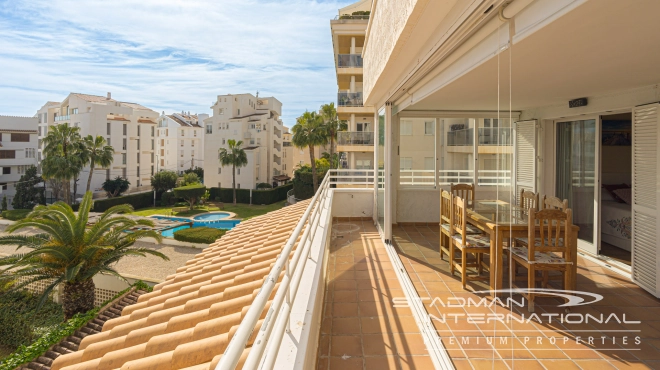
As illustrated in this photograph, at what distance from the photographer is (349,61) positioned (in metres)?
21.6

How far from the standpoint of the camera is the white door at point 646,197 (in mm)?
4136

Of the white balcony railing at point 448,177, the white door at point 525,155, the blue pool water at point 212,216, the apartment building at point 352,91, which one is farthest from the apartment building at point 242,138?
the white door at point 525,155

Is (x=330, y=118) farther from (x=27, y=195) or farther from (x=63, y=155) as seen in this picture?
(x=27, y=195)

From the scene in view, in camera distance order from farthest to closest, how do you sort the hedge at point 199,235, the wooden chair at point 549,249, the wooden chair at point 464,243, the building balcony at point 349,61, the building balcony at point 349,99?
1. the building balcony at point 349,99
2. the building balcony at point 349,61
3. the hedge at point 199,235
4. the wooden chair at point 464,243
5. the wooden chair at point 549,249

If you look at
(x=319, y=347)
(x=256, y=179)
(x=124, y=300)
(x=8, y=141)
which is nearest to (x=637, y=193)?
(x=319, y=347)

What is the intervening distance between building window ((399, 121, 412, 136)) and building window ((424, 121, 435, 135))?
350 mm

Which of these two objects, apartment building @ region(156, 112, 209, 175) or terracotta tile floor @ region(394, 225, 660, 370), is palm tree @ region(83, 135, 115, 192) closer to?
apartment building @ region(156, 112, 209, 175)

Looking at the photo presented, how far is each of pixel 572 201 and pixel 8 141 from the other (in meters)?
53.9

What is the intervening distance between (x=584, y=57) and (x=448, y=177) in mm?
5688

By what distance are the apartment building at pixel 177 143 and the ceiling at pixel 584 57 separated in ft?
199

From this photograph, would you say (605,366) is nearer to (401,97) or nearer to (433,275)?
(433,275)

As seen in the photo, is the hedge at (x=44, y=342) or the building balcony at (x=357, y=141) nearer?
the hedge at (x=44, y=342)

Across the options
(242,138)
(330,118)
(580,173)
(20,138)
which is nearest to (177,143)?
(20,138)

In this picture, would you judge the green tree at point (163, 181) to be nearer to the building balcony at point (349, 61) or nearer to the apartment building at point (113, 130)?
the apartment building at point (113, 130)
